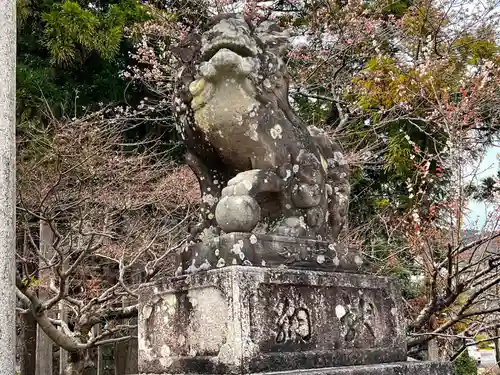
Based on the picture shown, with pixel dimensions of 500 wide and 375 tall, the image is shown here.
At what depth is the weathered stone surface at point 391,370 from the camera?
277 cm

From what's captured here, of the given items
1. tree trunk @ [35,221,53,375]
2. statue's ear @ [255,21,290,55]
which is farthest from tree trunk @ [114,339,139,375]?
statue's ear @ [255,21,290,55]

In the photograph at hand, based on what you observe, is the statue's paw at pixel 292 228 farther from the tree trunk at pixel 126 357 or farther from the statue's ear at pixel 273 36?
the tree trunk at pixel 126 357

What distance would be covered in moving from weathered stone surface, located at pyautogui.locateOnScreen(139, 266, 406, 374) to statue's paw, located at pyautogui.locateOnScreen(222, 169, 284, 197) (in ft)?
1.55

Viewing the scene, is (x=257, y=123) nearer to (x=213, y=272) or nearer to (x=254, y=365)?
(x=213, y=272)

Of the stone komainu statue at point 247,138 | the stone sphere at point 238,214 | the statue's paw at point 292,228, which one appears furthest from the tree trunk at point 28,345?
the stone sphere at point 238,214

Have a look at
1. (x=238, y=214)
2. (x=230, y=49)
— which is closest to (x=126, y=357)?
(x=238, y=214)

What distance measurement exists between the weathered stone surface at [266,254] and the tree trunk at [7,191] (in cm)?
92

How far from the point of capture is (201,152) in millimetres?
3436

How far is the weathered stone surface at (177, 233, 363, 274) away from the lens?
2.95 m

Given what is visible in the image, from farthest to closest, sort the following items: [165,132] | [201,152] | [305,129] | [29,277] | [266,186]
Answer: [165,132]
[29,277]
[305,129]
[201,152]
[266,186]

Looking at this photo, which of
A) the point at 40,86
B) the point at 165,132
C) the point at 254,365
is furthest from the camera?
the point at 165,132

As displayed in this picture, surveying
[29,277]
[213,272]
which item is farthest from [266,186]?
[29,277]

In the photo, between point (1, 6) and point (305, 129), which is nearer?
point (1, 6)

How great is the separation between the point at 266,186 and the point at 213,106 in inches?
21.2
